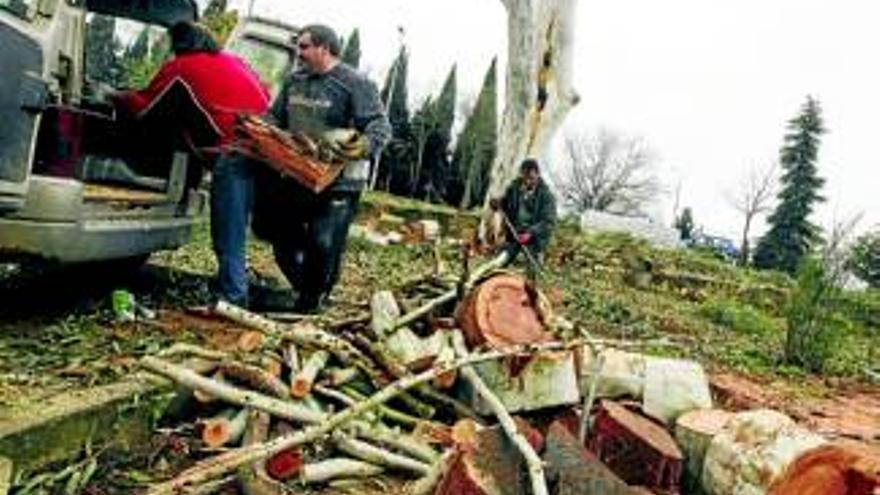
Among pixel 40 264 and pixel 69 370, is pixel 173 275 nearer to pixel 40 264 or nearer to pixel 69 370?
pixel 40 264

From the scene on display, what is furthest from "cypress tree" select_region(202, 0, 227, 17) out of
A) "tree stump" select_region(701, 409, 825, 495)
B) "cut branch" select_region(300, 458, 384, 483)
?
"tree stump" select_region(701, 409, 825, 495)

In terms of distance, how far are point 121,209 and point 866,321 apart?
1754cm

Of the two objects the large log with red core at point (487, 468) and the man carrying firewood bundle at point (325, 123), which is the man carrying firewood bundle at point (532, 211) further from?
the large log with red core at point (487, 468)

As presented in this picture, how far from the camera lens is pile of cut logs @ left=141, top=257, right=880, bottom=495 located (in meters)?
3.40

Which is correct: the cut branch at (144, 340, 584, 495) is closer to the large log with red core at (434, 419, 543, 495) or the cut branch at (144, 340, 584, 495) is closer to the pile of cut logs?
the pile of cut logs

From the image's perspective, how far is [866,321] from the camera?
20.0m

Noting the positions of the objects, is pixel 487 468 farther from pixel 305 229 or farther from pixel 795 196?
pixel 795 196

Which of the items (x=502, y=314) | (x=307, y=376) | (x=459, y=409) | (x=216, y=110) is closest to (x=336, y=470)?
(x=307, y=376)

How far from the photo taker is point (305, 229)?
19.1 ft

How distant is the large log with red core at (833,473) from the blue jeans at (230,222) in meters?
2.91

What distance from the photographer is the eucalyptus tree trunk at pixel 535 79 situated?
11.1 meters

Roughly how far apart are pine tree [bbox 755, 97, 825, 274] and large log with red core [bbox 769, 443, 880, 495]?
133 feet

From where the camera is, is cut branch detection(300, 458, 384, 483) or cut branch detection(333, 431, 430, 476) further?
cut branch detection(333, 431, 430, 476)

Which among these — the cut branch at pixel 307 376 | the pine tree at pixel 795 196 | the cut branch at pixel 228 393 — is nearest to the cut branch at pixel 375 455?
the cut branch at pixel 228 393
